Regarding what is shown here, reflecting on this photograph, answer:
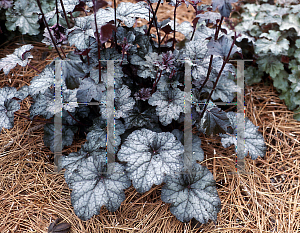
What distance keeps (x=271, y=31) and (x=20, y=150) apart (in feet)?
7.44

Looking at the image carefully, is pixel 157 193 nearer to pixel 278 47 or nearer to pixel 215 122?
pixel 215 122

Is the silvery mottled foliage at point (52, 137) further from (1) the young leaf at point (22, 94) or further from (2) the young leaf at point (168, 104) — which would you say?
(2) the young leaf at point (168, 104)

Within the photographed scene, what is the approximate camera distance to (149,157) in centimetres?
144

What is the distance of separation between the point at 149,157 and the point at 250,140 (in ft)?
2.58

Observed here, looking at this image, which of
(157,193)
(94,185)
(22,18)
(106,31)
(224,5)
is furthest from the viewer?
(22,18)

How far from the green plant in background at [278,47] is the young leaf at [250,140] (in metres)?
0.58

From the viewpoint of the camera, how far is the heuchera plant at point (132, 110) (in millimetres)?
1411

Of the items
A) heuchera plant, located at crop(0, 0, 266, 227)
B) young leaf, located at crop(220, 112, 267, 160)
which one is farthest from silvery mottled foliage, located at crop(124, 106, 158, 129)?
young leaf, located at crop(220, 112, 267, 160)

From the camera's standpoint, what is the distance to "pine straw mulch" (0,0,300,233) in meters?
1.50

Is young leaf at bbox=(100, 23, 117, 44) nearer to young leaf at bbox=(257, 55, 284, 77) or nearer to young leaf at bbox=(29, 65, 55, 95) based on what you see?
young leaf at bbox=(29, 65, 55, 95)

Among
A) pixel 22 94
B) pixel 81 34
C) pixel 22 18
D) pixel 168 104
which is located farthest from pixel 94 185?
pixel 22 18

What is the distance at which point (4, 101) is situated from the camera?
5.28 feet

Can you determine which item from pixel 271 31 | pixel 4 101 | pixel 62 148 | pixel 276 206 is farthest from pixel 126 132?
pixel 271 31

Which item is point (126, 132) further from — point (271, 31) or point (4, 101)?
point (271, 31)
